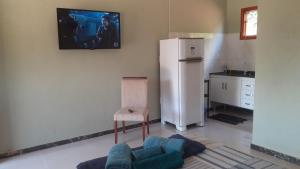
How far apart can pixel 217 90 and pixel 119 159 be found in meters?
3.45

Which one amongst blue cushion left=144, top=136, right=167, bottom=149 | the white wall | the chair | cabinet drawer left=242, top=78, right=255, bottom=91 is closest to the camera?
blue cushion left=144, top=136, right=167, bottom=149

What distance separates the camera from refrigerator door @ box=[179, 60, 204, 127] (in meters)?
3.95

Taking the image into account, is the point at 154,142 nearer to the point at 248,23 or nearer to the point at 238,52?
the point at 238,52

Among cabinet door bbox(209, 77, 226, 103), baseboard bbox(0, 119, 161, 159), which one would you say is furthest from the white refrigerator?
cabinet door bbox(209, 77, 226, 103)

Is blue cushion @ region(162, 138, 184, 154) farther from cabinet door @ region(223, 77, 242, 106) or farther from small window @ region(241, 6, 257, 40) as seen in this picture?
small window @ region(241, 6, 257, 40)

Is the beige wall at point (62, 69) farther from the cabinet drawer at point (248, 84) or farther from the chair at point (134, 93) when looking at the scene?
the cabinet drawer at point (248, 84)

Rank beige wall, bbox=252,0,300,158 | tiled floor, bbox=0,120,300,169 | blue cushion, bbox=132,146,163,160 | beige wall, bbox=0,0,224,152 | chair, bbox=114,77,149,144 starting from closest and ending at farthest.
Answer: blue cushion, bbox=132,146,163,160 → beige wall, bbox=252,0,300,158 → tiled floor, bbox=0,120,300,169 → beige wall, bbox=0,0,224,152 → chair, bbox=114,77,149,144

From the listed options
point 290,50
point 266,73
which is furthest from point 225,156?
point 290,50

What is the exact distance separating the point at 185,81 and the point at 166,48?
656mm

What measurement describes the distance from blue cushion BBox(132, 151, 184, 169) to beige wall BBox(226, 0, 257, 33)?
3.69 meters

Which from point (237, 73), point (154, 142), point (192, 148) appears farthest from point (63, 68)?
point (237, 73)

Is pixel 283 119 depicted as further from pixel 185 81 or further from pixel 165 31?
pixel 165 31

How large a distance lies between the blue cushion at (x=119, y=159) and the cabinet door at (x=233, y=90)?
→ 300cm

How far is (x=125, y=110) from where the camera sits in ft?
11.9
